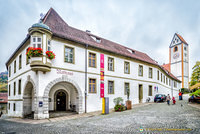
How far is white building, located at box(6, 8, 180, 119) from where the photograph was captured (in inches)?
581

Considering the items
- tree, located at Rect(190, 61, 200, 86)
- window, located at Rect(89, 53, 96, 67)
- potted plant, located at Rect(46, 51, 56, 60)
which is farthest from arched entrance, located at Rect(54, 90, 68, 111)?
tree, located at Rect(190, 61, 200, 86)

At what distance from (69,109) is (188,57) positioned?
52.1 metres

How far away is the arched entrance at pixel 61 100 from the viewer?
18734 mm

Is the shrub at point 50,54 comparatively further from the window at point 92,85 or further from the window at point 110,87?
the window at point 110,87

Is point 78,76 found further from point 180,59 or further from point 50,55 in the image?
point 180,59

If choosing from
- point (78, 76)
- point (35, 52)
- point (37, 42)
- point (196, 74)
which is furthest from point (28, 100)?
point (196, 74)

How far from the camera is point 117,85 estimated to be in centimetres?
2236

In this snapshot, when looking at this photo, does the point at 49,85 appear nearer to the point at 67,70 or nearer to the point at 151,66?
the point at 67,70

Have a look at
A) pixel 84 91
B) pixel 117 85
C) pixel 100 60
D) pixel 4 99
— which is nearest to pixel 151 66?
pixel 117 85

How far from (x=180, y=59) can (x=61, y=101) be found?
160ft

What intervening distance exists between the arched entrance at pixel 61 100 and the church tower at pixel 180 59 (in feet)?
152

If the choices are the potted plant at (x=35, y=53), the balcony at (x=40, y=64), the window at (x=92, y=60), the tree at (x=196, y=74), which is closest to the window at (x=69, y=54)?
the window at (x=92, y=60)

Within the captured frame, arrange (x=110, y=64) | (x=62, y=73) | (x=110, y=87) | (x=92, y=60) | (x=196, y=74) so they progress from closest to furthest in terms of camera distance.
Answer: (x=62, y=73) < (x=92, y=60) < (x=110, y=87) < (x=110, y=64) < (x=196, y=74)

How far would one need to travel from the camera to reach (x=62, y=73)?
16.4m
